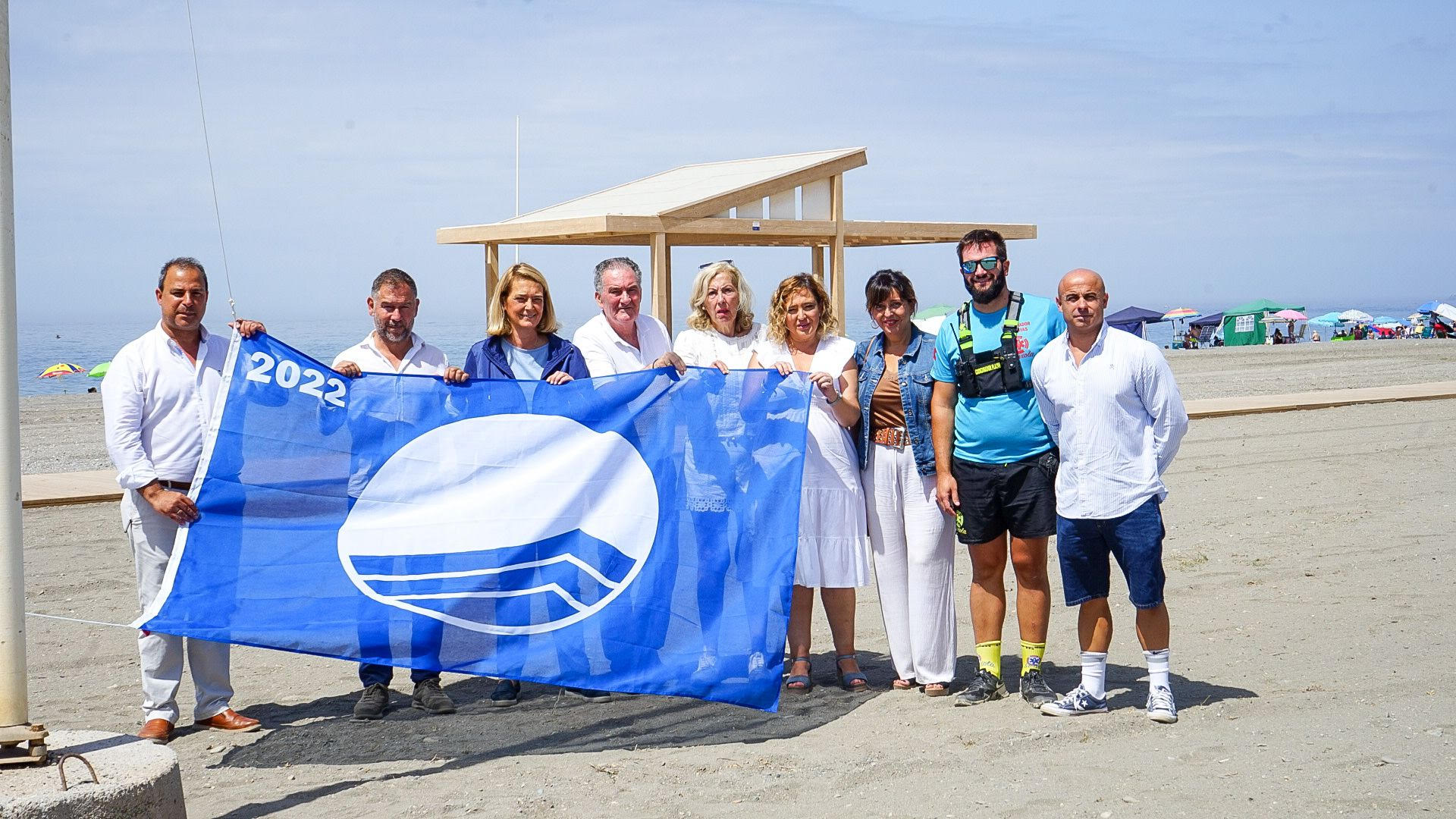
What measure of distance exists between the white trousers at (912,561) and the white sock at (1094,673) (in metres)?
0.61

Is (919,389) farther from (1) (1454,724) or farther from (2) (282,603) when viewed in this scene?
(2) (282,603)

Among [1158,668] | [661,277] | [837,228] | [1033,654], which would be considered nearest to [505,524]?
[1033,654]

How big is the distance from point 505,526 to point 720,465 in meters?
0.93

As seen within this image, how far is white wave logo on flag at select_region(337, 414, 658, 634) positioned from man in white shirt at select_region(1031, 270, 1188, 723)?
1703 millimetres

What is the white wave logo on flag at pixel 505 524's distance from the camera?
4789 mm

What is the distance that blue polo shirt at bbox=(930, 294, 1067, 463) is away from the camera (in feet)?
16.3

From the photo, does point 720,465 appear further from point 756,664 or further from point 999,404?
point 999,404

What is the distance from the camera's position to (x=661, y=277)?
9.27 m

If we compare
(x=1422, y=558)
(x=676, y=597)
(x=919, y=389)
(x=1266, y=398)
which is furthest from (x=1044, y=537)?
(x=1266, y=398)

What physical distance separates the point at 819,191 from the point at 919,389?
5.35 meters

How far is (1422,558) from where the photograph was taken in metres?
7.79

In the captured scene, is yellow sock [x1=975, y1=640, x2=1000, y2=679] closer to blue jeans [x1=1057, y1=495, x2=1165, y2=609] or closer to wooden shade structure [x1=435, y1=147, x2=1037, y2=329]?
blue jeans [x1=1057, y1=495, x2=1165, y2=609]

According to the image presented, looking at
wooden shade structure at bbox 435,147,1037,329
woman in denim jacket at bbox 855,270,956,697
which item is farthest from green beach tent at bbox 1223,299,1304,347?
woman in denim jacket at bbox 855,270,956,697

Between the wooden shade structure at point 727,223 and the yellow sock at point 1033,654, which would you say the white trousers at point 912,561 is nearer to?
the yellow sock at point 1033,654
